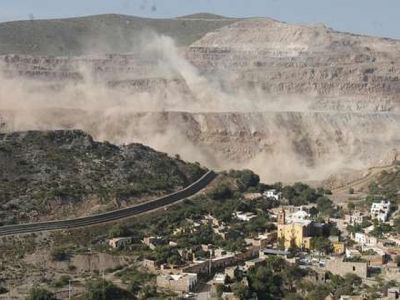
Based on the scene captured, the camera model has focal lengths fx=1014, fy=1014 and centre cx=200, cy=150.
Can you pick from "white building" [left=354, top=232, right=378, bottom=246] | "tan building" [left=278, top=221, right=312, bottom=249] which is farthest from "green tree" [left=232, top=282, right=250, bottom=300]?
"white building" [left=354, top=232, right=378, bottom=246]

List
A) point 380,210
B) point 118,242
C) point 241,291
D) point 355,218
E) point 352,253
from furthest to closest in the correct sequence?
point 380,210
point 355,218
point 118,242
point 352,253
point 241,291

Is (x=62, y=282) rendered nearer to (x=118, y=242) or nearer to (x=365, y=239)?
(x=118, y=242)

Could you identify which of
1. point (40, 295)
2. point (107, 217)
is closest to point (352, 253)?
point (107, 217)

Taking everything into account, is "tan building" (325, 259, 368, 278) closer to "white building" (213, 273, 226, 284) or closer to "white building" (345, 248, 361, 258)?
"white building" (345, 248, 361, 258)

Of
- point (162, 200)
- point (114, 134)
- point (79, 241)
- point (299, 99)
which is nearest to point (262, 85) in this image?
point (299, 99)

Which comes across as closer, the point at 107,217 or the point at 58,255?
the point at 58,255

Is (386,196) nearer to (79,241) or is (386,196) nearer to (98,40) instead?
(79,241)

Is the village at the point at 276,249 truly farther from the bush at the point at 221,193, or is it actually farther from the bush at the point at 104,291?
the bush at the point at 221,193
